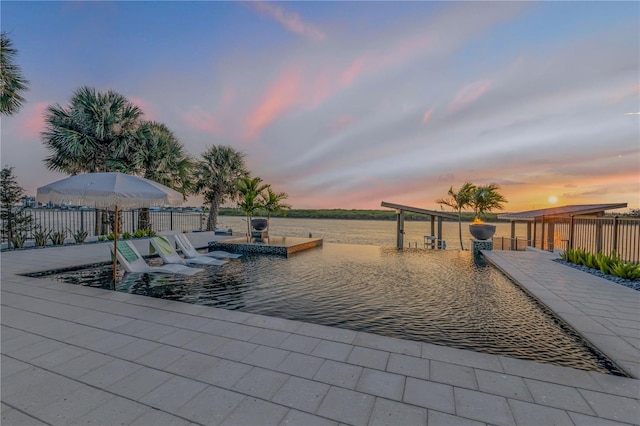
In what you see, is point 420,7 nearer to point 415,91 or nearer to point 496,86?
point 415,91

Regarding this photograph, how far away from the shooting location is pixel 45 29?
885cm

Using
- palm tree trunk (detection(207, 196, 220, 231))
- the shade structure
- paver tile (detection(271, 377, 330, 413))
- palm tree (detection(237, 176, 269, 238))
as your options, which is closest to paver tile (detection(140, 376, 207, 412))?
paver tile (detection(271, 377, 330, 413))

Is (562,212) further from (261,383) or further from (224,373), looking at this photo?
(224,373)

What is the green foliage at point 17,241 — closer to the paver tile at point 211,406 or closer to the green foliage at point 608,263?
the paver tile at point 211,406

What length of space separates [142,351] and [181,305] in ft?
5.12

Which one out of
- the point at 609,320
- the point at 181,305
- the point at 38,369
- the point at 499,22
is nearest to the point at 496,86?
the point at 499,22

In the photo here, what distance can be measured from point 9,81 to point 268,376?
1088cm

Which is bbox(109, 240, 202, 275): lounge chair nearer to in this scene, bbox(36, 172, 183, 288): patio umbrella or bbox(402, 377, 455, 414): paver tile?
bbox(36, 172, 183, 288): patio umbrella

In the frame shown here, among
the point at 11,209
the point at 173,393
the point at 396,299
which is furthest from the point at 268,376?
the point at 11,209

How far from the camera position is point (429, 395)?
7.16 ft

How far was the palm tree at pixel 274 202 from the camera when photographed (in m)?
15.1

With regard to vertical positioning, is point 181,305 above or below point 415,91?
below

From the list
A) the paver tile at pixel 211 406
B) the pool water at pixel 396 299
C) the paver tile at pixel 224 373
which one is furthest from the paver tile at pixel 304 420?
the pool water at pixel 396 299

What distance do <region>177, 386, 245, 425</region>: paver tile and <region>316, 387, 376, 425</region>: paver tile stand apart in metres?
0.65
